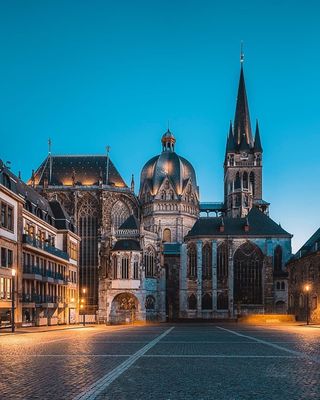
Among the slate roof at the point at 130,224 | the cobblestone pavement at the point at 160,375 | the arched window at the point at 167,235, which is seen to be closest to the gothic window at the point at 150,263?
the slate roof at the point at 130,224

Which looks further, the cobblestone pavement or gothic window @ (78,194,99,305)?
gothic window @ (78,194,99,305)

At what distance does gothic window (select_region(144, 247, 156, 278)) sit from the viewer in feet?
285

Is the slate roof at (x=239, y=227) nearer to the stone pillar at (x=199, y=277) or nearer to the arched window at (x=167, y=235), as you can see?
the stone pillar at (x=199, y=277)

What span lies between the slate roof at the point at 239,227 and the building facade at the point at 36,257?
26.3m

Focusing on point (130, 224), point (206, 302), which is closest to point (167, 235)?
point (206, 302)

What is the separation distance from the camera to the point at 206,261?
319 feet

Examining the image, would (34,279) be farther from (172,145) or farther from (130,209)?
(172,145)

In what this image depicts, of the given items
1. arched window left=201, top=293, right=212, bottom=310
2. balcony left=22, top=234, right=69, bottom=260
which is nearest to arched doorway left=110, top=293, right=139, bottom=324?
arched window left=201, top=293, right=212, bottom=310

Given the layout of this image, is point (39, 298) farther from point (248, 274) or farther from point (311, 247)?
point (248, 274)

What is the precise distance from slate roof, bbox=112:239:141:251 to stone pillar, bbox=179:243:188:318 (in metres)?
13.9

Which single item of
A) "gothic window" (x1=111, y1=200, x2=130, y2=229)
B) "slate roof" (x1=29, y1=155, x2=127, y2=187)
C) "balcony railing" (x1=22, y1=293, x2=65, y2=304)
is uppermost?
"slate roof" (x1=29, y1=155, x2=127, y2=187)

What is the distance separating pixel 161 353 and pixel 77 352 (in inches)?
123

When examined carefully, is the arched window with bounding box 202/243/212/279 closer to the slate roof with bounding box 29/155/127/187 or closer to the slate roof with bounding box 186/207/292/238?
the slate roof with bounding box 186/207/292/238

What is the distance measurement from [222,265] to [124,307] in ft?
65.4
